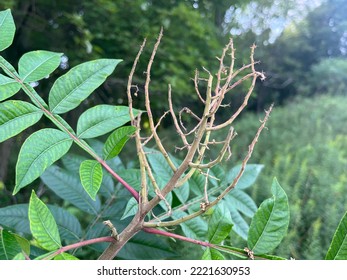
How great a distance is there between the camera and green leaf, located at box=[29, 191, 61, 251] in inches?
16.2

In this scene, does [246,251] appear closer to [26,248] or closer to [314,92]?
[26,248]

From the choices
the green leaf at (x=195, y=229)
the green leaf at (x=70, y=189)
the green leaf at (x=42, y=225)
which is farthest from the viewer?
the green leaf at (x=70, y=189)

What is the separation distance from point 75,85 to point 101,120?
2.2 inches

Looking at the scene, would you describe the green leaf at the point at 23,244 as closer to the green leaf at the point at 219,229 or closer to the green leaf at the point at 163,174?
the green leaf at the point at 219,229

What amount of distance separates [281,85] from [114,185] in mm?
6351

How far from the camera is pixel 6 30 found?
55cm

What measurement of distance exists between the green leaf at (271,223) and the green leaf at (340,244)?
51mm

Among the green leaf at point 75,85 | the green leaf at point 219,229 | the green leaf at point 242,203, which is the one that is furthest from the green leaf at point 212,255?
the green leaf at point 242,203

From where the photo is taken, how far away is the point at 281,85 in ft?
22.5

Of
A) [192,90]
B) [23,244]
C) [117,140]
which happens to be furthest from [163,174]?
[192,90]

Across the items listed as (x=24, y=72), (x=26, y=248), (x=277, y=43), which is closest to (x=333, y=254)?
(x=26, y=248)

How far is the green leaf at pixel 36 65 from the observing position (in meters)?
0.54

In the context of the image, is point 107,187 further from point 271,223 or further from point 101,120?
point 271,223

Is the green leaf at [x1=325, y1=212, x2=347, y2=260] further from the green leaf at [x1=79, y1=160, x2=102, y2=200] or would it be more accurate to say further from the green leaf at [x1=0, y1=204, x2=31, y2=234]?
the green leaf at [x1=0, y1=204, x2=31, y2=234]
